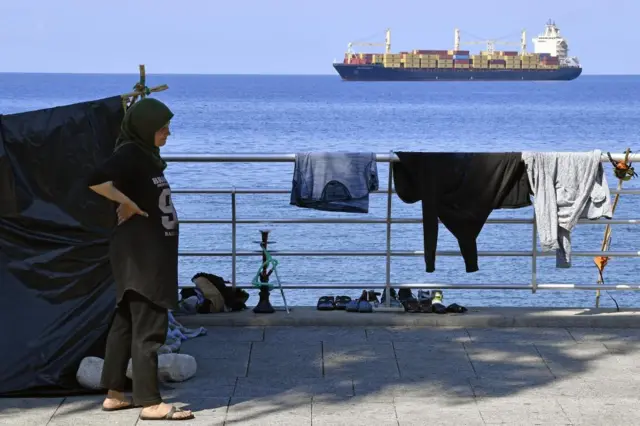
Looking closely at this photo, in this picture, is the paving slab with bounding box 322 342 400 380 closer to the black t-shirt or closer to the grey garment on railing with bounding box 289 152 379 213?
the grey garment on railing with bounding box 289 152 379 213

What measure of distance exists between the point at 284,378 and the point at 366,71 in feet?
614

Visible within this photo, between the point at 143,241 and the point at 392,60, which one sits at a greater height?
the point at 392,60

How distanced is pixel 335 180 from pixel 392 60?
602 feet

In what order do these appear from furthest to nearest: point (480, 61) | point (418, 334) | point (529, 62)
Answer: point (529, 62) < point (480, 61) < point (418, 334)

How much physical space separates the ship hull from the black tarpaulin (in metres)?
185

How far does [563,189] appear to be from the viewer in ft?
28.9

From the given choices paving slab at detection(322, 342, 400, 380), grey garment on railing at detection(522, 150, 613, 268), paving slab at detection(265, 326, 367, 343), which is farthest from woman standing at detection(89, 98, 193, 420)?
grey garment on railing at detection(522, 150, 613, 268)

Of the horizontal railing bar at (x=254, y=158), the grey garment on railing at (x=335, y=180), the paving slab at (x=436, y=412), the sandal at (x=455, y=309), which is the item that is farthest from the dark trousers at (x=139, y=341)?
the sandal at (x=455, y=309)

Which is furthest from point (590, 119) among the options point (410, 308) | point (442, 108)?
point (410, 308)

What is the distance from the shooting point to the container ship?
19112 centimetres

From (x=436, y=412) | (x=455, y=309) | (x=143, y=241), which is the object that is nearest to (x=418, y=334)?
(x=455, y=309)

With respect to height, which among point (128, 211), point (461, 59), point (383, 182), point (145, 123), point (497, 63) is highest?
point (461, 59)

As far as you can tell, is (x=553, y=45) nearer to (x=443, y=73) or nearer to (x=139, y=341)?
(x=443, y=73)

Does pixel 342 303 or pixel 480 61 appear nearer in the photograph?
pixel 342 303
